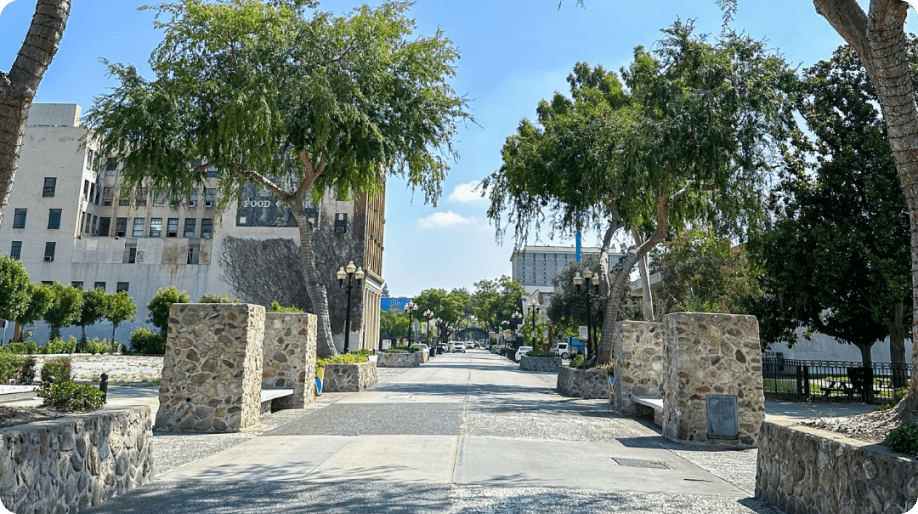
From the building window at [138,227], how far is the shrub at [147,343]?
60.5 ft

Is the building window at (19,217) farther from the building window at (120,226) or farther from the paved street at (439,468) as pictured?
the paved street at (439,468)

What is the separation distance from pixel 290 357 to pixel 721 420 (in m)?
10.2

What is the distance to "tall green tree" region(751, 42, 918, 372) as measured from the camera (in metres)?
19.7

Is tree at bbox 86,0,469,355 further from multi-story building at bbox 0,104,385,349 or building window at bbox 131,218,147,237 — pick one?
building window at bbox 131,218,147,237

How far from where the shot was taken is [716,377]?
11.1m

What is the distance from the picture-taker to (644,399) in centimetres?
1460

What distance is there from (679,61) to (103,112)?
18.4 m

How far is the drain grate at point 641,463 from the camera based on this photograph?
8.62m

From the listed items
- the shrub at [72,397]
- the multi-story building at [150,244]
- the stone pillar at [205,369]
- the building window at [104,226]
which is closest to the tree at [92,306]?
the multi-story building at [150,244]

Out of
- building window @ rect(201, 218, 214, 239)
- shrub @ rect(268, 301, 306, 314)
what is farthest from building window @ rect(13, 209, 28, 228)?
shrub @ rect(268, 301, 306, 314)

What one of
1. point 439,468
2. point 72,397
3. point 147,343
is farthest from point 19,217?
point 439,468

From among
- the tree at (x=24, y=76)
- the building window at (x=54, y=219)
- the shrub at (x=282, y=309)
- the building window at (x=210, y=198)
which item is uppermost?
the building window at (x=210, y=198)

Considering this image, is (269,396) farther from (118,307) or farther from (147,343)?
(118,307)

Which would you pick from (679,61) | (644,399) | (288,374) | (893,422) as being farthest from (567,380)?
(893,422)
